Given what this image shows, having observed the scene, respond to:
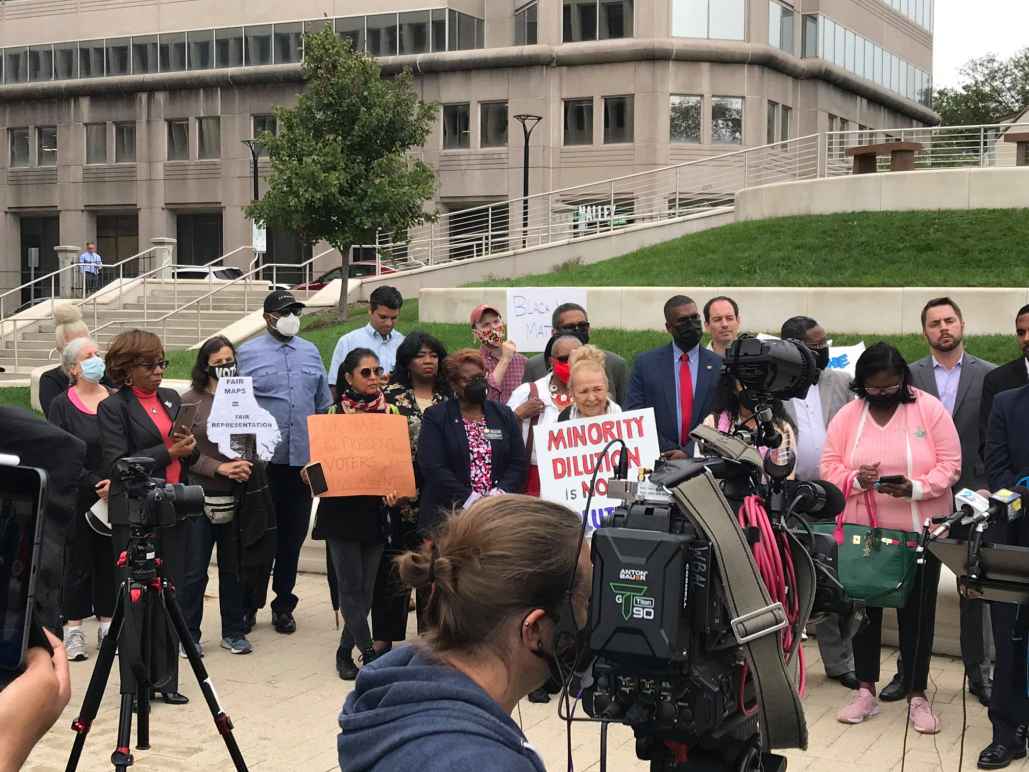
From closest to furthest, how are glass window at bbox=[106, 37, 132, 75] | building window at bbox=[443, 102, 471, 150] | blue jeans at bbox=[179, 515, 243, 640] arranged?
blue jeans at bbox=[179, 515, 243, 640] → building window at bbox=[443, 102, 471, 150] → glass window at bbox=[106, 37, 132, 75]

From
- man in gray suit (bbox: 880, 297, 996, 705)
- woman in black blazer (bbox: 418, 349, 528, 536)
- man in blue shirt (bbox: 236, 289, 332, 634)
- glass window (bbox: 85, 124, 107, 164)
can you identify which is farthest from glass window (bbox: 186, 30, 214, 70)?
man in gray suit (bbox: 880, 297, 996, 705)

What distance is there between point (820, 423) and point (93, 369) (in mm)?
4629

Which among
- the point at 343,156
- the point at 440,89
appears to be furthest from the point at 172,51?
the point at 343,156

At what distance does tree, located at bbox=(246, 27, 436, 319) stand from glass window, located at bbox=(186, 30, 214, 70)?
25.0 metres

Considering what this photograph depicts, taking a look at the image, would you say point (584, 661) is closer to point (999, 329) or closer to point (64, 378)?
point (64, 378)

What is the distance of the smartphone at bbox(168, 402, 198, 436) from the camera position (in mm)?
7602

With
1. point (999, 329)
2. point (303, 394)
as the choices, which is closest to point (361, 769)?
point (303, 394)

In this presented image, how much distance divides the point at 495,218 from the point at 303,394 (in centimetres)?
3926

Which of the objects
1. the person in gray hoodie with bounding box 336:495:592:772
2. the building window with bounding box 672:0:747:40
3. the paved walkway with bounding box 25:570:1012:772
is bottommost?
the paved walkway with bounding box 25:570:1012:772

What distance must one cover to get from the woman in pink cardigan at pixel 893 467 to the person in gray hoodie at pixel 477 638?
4.73m

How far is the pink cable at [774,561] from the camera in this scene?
10.9 feet

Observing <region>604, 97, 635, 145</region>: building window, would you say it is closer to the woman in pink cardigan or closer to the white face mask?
the white face mask

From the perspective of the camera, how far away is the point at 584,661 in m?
2.65

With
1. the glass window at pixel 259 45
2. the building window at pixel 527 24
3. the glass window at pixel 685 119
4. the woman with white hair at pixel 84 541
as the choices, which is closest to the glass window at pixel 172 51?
the glass window at pixel 259 45
